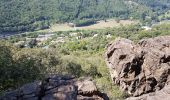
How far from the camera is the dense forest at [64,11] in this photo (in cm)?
13212

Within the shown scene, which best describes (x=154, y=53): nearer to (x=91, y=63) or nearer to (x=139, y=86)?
(x=139, y=86)

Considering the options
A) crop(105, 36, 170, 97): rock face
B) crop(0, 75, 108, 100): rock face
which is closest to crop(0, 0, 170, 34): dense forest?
crop(105, 36, 170, 97): rock face

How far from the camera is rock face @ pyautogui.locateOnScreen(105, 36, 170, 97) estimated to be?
24617 mm

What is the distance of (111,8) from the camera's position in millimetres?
Answer: 174750

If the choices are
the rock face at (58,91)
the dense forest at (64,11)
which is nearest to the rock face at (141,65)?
Answer: the rock face at (58,91)

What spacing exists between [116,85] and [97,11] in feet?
468

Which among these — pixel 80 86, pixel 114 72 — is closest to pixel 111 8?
pixel 114 72

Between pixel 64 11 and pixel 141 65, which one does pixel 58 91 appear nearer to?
pixel 141 65

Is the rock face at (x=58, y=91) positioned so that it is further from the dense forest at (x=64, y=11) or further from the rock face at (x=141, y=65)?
the dense forest at (x=64, y=11)

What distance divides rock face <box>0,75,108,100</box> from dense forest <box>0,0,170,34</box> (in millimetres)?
107867

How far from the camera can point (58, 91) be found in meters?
13.9

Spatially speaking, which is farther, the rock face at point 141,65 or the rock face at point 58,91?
the rock face at point 141,65

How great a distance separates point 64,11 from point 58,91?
143769mm

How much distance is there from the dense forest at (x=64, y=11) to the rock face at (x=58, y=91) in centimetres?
10787
